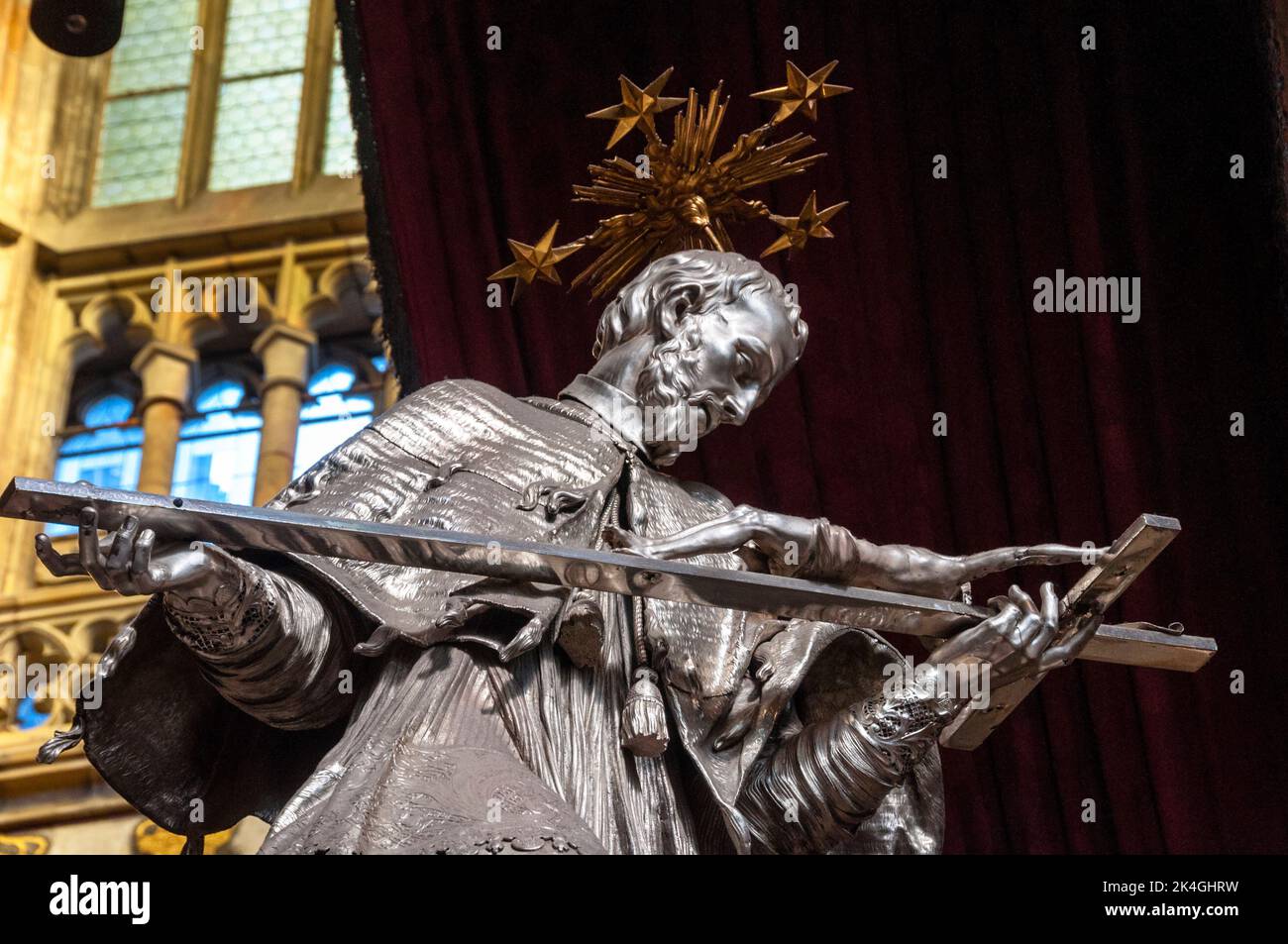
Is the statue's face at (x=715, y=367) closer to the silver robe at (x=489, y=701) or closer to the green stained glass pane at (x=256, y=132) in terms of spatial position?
the silver robe at (x=489, y=701)

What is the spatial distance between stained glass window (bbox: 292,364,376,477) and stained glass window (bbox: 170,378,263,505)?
0.23 meters

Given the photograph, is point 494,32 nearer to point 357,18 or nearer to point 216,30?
point 357,18

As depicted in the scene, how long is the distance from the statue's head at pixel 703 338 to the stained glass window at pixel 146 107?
7.92 metres

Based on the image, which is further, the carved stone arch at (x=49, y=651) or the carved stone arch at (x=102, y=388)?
the carved stone arch at (x=102, y=388)

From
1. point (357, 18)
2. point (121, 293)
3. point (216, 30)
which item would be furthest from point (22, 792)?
point (357, 18)

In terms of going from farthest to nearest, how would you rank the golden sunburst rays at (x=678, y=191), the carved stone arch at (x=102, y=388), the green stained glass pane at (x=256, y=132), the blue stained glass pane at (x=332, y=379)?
1. the green stained glass pane at (x=256, y=132)
2. the carved stone arch at (x=102, y=388)
3. the blue stained glass pane at (x=332, y=379)
4. the golden sunburst rays at (x=678, y=191)

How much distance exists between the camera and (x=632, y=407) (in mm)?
3900

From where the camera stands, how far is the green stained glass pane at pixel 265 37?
11906mm

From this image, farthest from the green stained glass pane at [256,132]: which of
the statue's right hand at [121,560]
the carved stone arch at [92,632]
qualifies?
the statue's right hand at [121,560]

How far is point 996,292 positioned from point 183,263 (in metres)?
6.85

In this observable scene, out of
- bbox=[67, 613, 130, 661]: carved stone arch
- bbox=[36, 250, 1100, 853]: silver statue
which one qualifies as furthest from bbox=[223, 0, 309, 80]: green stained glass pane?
bbox=[36, 250, 1100, 853]: silver statue

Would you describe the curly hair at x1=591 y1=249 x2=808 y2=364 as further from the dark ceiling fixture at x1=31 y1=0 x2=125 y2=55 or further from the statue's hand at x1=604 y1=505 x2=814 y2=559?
the dark ceiling fixture at x1=31 y1=0 x2=125 y2=55

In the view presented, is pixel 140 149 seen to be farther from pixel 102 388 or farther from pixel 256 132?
pixel 102 388

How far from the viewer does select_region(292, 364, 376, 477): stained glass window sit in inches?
423
